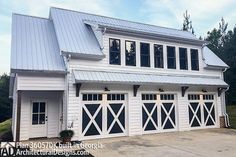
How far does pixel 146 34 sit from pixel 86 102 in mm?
5614

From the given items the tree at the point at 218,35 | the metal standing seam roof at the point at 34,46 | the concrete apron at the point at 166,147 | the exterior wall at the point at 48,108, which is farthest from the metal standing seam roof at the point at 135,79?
the tree at the point at 218,35

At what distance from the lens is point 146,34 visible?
14180 millimetres

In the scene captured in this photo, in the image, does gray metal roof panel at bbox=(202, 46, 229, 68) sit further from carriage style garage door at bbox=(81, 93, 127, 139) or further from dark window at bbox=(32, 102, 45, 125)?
dark window at bbox=(32, 102, 45, 125)

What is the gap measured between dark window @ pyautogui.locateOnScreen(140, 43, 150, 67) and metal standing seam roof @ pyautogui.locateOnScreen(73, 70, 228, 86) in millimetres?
836

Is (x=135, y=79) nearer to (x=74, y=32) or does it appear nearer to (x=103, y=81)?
(x=103, y=81)

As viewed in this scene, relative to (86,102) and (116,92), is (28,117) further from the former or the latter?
(116,92)

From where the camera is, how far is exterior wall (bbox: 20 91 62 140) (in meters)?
11.8

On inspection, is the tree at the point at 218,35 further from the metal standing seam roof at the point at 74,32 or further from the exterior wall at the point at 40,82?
the exterior wall at the point at 40,82

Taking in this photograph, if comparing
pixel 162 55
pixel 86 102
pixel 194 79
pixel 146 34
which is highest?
pixel 146 34

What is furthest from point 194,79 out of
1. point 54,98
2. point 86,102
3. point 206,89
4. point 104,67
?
point 54,98

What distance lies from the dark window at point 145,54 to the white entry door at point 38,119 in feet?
20.9

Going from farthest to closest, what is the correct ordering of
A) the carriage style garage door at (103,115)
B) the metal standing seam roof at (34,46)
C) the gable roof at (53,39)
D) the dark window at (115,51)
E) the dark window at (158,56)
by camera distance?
the dark window at (158,56) < the dark window at (115,51) < the carriage style garage door at (103,115) < the gable roof at (53,39) < the metal standing seam roof at (34,46)

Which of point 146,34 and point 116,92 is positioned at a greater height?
point 146,34

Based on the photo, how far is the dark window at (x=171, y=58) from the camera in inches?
605
